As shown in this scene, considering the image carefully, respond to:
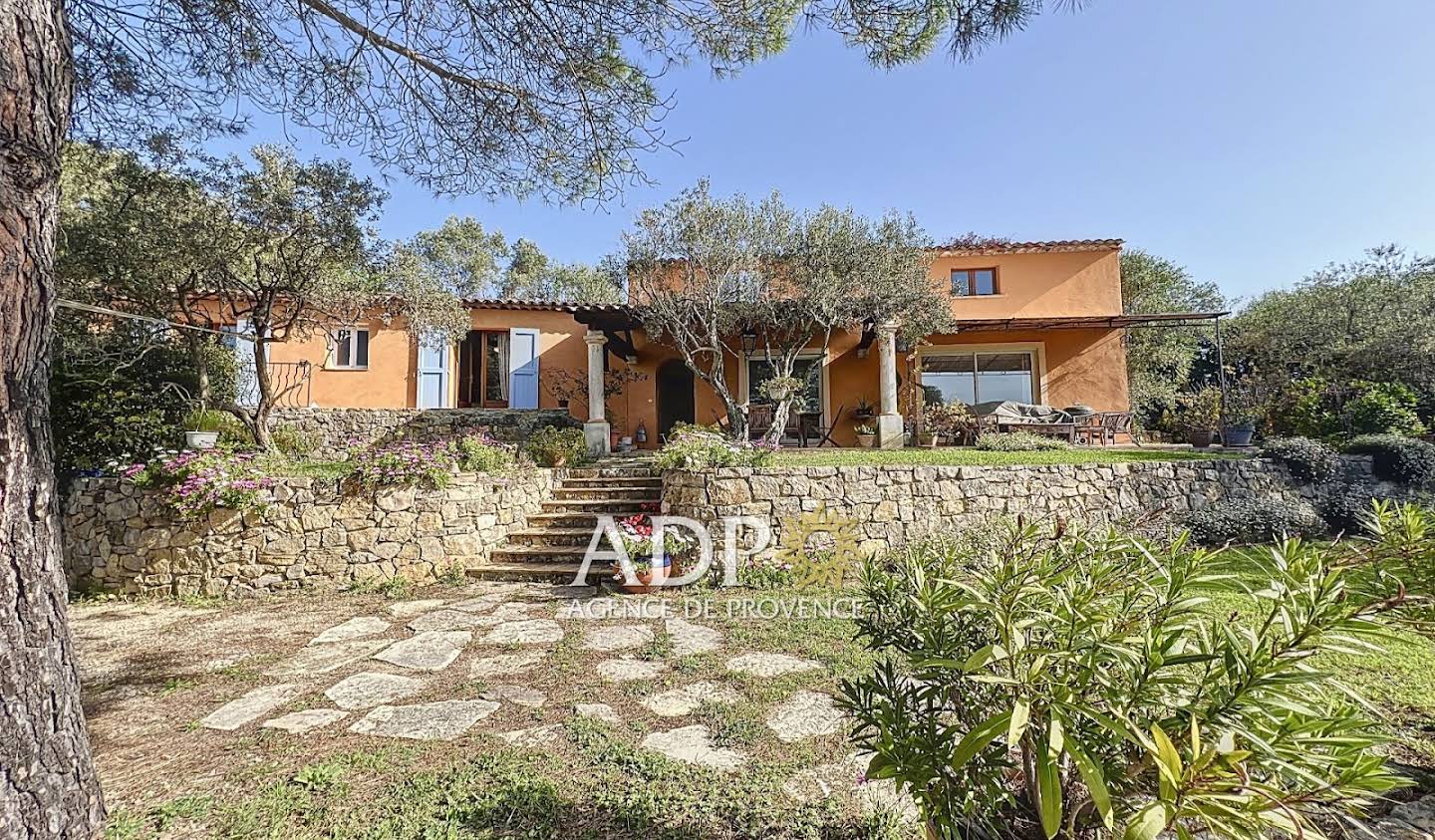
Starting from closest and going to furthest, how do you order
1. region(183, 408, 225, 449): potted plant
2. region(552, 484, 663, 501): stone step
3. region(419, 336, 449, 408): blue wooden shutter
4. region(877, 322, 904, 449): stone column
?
1. region(183, 408, 225, 449): potted plant
2. region(552, 484, 663, 501): stone step
3. region(877, 322, 904, 449): stone column
4. region(419, 336, 449, 408): blue wooden shutter

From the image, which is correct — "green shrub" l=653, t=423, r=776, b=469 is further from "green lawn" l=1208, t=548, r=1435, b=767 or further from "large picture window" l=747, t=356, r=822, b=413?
"large picture window" l=747, t=356, r=822, b=413

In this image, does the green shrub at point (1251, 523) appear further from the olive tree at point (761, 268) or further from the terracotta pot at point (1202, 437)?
the olive tree at point (761, 268)

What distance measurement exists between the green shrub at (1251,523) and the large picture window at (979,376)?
6.56 m

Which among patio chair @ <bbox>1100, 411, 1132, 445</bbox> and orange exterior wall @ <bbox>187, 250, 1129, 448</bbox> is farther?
orange exterior wall @ <bbox>187, 250, 1129, 448</bbox>

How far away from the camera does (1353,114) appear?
630cm

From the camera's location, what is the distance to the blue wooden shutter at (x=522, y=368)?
1308 cm

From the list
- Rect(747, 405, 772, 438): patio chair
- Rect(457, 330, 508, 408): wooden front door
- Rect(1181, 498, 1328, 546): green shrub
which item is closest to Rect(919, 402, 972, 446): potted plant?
Rect(747, 405, 772, 438): patio chair

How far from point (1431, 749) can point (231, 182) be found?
11.1 meters

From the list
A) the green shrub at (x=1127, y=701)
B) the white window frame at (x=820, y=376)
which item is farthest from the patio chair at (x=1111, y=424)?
the green shrub at (x=1127, y=701)

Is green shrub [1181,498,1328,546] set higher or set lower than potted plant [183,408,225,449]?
lower

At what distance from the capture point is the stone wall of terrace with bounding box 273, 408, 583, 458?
11.6 meters

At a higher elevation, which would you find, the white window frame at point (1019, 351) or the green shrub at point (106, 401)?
the white window frame at point (1019, 351)

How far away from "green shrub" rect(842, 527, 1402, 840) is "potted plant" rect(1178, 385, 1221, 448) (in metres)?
13.4

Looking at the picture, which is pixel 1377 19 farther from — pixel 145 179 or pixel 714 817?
pixel 145 179
